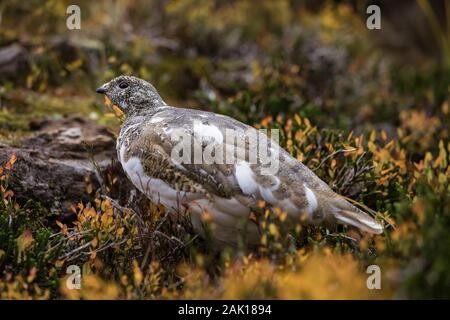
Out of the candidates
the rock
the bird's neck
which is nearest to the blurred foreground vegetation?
the rock

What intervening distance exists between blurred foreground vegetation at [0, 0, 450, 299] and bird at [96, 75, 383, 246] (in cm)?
13

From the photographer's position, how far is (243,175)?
3.35 m

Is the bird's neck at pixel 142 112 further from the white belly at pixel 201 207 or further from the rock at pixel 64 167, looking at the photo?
the white belly at pixel 201 207

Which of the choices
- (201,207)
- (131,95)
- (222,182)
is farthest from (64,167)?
(222,182)

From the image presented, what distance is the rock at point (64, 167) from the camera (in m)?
4.23

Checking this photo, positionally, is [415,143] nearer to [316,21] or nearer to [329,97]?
[329,97]

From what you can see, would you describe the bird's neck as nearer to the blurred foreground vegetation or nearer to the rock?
the rock

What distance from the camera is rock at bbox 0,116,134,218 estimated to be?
13.9ft

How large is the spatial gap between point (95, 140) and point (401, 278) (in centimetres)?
300

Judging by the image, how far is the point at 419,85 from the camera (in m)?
8.04

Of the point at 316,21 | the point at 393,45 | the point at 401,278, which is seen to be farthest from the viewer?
the point at 393,45

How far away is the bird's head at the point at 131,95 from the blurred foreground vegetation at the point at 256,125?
0.66 m

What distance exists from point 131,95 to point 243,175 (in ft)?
4.41

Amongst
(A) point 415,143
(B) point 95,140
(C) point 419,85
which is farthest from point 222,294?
(C) point 419,85
